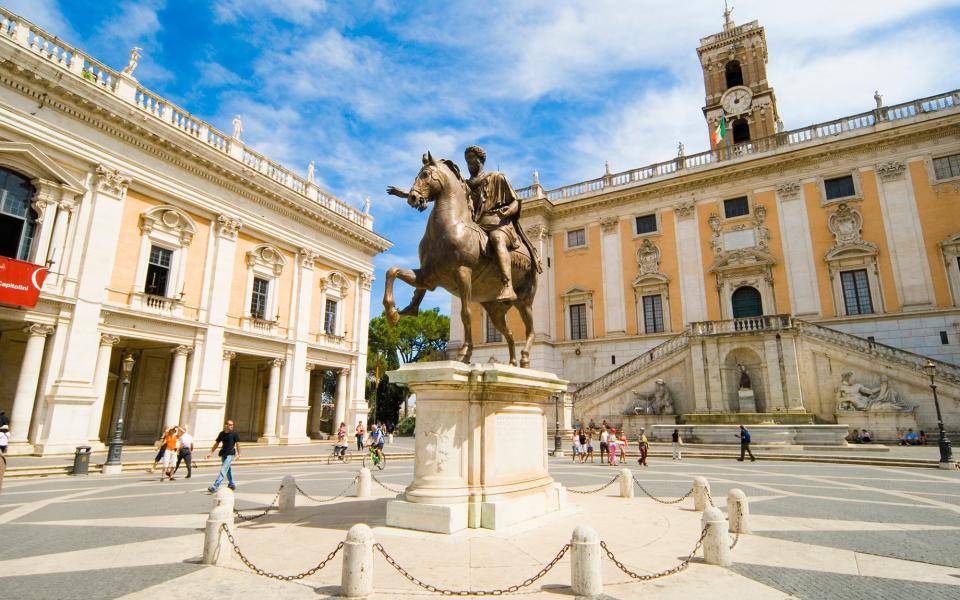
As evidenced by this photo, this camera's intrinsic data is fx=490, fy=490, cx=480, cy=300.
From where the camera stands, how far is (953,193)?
82.8ft

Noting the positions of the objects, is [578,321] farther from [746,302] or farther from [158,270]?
[158,270]

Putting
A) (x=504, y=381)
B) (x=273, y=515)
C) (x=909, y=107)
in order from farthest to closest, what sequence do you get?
(x=909, y=107), (x=273, y=515), (x=504, y=381)

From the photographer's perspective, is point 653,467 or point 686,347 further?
point 686,347

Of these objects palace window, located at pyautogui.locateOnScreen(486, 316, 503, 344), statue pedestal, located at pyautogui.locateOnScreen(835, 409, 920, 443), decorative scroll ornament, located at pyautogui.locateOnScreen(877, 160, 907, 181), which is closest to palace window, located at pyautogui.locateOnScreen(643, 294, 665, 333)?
palace window, located at pyautogui.locateOnScreen(486, 316, 503, 344)

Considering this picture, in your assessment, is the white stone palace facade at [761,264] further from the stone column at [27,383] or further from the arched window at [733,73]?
the stone column at [27,383]

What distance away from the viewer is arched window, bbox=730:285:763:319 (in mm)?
28984

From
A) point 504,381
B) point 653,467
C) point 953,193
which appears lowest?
point 653,467

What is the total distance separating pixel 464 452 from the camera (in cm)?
589

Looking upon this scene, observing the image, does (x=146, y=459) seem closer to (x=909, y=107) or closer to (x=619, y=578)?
(x=619, y=578)

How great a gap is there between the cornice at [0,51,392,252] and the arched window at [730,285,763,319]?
78.5 feet

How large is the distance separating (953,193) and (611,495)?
93.9ft

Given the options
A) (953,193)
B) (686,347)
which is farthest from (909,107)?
(686,347)

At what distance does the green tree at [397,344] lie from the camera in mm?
50219

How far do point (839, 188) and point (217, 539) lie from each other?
3399 cm
